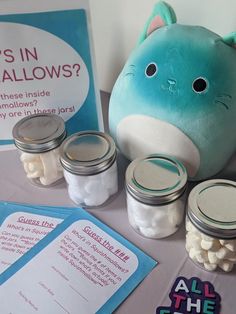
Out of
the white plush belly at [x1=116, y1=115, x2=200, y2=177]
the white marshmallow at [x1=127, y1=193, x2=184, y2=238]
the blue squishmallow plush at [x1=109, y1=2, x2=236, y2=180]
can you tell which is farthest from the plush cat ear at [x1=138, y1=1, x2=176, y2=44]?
the white marshmallow at [x1=127, y1=193, x2=184, y2=238]

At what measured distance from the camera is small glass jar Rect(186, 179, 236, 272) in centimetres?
41

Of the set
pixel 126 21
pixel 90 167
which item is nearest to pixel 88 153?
pixel 90 167

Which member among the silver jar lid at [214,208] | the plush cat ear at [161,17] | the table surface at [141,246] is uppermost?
the plush cat ear at [161,17]

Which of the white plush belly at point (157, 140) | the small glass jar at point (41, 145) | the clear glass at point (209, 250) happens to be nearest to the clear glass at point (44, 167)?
the small glass jar at point (41, 145)

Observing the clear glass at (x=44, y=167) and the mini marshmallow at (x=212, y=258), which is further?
the clear glass at (x=44, y=167)

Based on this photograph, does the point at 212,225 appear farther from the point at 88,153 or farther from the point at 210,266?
the point at 88,153

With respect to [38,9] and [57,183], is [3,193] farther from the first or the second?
[38,9]

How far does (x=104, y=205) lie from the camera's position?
0.54 meters

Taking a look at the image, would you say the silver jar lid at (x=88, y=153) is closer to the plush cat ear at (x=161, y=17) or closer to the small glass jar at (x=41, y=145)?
the small glass jar at (x=41, y=145)

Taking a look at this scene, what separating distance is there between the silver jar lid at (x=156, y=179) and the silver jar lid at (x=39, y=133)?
4.7 inches

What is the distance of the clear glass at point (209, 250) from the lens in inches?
16.7

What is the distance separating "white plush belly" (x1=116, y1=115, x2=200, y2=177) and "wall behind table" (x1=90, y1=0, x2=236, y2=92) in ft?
0.61

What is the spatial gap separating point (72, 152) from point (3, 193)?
5.1 inches

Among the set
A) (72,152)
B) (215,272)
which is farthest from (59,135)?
(215,272)
